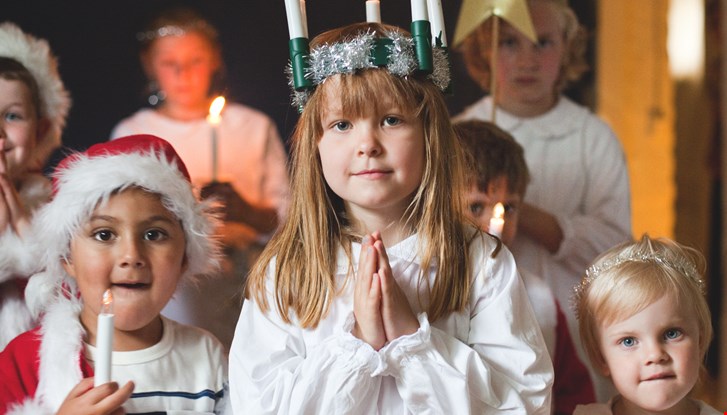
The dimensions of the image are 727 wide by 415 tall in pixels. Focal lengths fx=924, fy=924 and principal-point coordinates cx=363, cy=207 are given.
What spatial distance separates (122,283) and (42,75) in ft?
2.64

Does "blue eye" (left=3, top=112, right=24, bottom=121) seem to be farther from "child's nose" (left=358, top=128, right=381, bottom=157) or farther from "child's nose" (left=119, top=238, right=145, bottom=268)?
"child's nose" (left=358, top=128, right=381, bottom=157)

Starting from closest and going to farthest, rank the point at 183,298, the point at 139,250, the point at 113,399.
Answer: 1. the point at 113,399
2. the point at 139,250
3. the point at 183,298

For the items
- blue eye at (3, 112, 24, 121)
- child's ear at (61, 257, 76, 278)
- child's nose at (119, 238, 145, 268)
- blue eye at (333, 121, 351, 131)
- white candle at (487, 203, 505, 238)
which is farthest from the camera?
blue eye at (3, 112, 24, 121)

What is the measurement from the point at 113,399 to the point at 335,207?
0.54 metres

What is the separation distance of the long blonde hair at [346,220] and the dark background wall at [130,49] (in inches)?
36.7

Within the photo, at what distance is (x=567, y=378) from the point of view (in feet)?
8.05

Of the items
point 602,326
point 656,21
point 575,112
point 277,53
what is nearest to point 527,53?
point 575,112

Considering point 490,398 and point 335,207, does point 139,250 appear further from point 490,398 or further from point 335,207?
point 490,398

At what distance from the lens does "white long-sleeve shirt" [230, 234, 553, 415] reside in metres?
1.58

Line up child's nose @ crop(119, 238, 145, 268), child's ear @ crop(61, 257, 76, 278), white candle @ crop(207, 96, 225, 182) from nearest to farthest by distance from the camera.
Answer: child's nose @ crop(119, 238, 145, 268) → child's ear @ crop(61, 257, 76, 278) → white candle @ crop(207, 96, 225, 182)

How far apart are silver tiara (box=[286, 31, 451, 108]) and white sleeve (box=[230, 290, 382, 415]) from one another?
0.46m

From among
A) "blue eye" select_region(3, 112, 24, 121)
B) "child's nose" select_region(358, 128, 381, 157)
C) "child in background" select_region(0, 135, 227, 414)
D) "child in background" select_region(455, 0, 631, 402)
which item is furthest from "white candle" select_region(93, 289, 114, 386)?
"child in background" select_region(455, 0, 631, 402)

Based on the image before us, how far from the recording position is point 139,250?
1.81 meters

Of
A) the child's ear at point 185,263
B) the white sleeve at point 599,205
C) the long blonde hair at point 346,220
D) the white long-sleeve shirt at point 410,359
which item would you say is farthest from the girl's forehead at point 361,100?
the white sleeve at point 599,205
